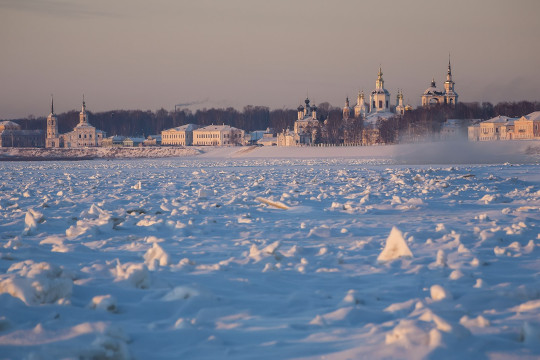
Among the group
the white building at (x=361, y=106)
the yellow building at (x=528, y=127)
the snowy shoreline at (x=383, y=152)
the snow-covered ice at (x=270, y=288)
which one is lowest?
the snow-covered ice at (x=270, y=288)

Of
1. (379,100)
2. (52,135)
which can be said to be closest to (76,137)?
(52,135)

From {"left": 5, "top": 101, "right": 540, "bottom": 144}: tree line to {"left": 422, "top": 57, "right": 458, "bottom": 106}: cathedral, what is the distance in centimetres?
267

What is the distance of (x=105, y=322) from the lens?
4293mm

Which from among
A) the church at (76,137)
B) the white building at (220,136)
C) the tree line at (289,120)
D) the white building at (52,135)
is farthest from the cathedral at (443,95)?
the white building at (52,135)

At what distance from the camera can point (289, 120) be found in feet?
544

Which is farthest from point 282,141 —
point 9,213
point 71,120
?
point 9,213

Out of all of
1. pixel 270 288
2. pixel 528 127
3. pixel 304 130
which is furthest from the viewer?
pixel 304 130

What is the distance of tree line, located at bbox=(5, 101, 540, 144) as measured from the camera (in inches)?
4375

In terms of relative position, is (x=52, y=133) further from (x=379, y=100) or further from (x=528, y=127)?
(x=528, y=127)

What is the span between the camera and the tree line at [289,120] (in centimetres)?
11112

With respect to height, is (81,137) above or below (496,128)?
above

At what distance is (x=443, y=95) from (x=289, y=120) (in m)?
43.7

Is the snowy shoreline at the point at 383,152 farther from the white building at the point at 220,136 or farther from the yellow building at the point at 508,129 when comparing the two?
the yellow building at the point at 508,129

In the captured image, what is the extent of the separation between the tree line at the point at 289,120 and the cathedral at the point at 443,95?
8.74ft
